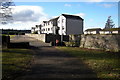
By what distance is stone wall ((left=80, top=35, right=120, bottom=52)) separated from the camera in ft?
57.7

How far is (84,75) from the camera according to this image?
739 cm

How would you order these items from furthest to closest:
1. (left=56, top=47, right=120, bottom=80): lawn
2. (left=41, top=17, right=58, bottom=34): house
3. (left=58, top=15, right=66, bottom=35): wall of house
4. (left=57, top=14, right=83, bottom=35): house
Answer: (left=41, top=17, right=58, bottom=34): house, (left=58, top=15, right=66, bottom=35): wall of house, (left=57, top=14, right=83, bottom=35): house, (left=56, top=47, right=120, bottom=80): lawn

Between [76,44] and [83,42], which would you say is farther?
[76,44]

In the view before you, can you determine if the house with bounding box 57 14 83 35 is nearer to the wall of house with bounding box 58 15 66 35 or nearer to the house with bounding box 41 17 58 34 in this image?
the wall of house with bounding box 58 15 66 35

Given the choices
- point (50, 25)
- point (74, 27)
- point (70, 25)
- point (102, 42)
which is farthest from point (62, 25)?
point (102, 42)

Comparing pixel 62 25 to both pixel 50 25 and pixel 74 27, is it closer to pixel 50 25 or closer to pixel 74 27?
pixel 74 27

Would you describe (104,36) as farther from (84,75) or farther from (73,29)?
(73,29)

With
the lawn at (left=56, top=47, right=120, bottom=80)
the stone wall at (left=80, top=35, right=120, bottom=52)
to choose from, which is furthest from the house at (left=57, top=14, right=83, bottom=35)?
the lawn at (left=56, top=47, right=120, bottom=80)

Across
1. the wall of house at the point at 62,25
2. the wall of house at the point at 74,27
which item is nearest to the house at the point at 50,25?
the wall of house at the point at 62,25

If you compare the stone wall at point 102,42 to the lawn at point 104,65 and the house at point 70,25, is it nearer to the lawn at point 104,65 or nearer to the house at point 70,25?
the lawn at point 104,65

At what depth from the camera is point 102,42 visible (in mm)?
19609

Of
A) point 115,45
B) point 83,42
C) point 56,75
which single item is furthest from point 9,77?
point 83,42

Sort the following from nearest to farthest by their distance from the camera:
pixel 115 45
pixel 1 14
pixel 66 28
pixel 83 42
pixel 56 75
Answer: pixel 56 75 → pixel 115 45 → pixel 83 42 → pixel 1 14 → pixel 66 28

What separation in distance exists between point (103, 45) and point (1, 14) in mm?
19437
